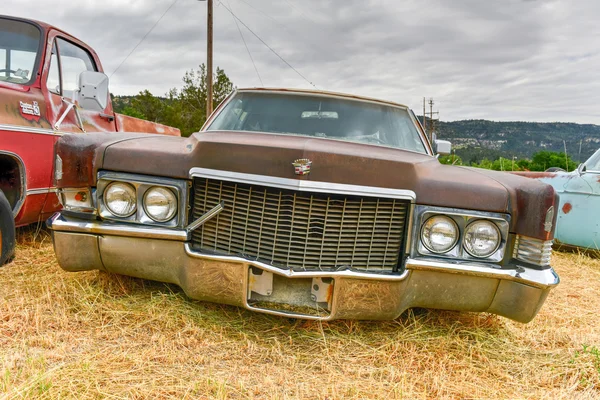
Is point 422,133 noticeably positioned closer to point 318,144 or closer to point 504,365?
point 318,144

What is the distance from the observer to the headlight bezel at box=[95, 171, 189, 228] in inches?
92.1

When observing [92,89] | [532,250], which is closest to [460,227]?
[532,250]

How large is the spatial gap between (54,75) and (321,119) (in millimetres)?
2629

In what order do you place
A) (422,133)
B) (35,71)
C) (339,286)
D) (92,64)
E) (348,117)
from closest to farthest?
(339,286)
(348,117)
(422,133)
(35,71)
(92,64)

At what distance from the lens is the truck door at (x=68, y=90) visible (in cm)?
399

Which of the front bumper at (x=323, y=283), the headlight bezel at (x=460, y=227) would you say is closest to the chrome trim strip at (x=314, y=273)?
the front bumper at (x=323, y=283)

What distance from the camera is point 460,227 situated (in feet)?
7.63

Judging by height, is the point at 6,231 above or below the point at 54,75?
below

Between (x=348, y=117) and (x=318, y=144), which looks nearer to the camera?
(x=318, y=144)

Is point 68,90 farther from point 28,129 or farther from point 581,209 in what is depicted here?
point 581,209

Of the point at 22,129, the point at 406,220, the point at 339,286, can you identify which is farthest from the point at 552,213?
the point at 22,129

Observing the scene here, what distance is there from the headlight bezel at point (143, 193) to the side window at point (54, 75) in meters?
2.15

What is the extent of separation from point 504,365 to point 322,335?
939mm

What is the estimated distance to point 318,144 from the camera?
2.38 metres
